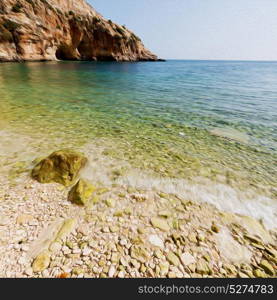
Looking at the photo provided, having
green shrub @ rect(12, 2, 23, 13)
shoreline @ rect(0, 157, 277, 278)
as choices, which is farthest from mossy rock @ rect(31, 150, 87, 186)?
green shrub @ rect(12, 2, 23, 13)

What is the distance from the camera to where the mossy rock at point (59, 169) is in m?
4.46

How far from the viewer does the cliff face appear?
1605 inches

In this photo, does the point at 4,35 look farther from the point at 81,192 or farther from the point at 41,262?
the point at 41,262

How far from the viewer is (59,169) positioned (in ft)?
15.1

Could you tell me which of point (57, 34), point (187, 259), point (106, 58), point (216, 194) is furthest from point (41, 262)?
point (106, 58)

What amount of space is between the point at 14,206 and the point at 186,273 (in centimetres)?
379

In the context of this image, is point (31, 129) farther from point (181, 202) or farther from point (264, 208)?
point (264, 208)

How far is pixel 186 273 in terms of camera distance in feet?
8.53

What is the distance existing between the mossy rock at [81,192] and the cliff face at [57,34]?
177 feet

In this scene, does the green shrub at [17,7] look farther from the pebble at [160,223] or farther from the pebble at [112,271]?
the pebble at [112,271]

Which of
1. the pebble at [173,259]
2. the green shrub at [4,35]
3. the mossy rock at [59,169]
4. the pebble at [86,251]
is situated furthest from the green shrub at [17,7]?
the pebble at [173,259]

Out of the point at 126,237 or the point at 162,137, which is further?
the point at 162,137

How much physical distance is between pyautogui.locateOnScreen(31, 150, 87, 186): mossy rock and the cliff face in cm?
5279

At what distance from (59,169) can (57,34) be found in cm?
6804
